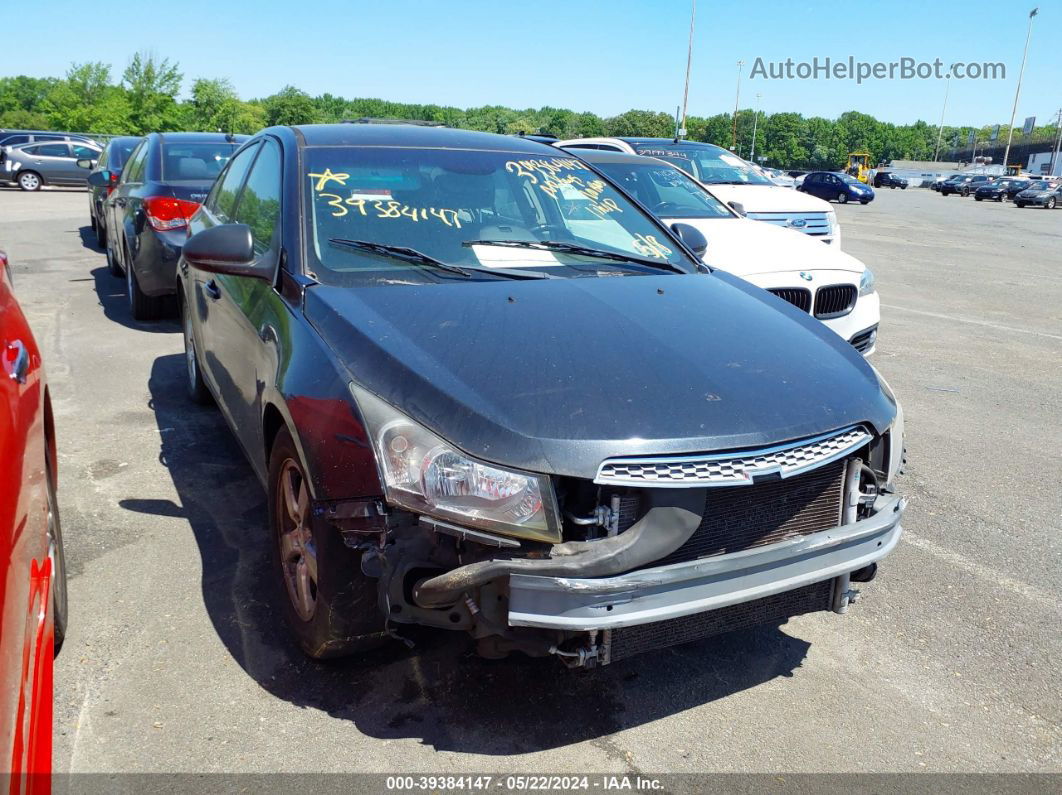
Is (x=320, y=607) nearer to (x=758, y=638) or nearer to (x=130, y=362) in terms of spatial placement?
(x=758, y=638)

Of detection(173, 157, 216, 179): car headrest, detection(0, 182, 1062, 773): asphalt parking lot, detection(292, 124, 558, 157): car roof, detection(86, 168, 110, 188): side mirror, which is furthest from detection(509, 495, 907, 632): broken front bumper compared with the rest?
detection(86, 168, 110, 188): side mirror

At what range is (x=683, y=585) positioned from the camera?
95.9 inches

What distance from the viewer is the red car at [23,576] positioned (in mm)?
1648

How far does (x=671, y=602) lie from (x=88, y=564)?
2600 millimetres

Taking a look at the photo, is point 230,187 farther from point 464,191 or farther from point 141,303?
point 141,303

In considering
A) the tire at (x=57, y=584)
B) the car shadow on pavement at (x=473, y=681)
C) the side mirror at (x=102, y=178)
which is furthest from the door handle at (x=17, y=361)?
the side mirror at (x=102, y=178)

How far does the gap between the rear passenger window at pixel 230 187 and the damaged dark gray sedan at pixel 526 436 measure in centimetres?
94

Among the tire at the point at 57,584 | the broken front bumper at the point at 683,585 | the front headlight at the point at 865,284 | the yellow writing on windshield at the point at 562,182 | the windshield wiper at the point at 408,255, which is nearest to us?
the broken front bumper at the point at 683,585

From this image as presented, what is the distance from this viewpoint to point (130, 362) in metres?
7.11

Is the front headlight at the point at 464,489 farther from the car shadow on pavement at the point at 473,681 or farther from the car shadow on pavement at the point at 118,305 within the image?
the car shadow on pavement at the point at 118,305

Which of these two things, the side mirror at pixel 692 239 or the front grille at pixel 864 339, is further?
the front grille at pixel 864 339

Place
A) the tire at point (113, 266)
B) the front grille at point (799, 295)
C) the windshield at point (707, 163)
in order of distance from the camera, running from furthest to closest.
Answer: the windshield at point (707, 163)
the tire at point (113, 266)
the front grille at point (799, 295)

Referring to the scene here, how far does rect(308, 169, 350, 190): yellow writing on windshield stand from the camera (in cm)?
369

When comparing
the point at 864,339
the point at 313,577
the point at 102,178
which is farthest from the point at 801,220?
the point at 313,577
